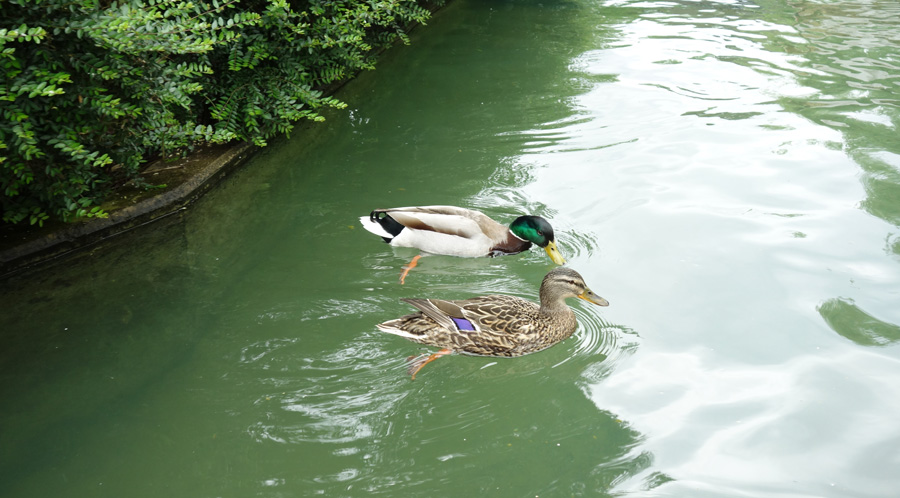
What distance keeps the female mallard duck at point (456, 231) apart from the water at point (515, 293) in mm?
171

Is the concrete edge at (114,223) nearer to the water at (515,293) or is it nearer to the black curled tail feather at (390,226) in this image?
the water at (515,293)

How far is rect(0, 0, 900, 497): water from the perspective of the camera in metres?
3.98

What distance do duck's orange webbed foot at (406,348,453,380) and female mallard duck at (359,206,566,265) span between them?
4.56ft

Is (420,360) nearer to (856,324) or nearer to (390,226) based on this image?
(390,226)

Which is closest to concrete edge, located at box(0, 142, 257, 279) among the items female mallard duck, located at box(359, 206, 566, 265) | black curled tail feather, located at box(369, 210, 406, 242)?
female mallard duck, located at box(359, 206, 566, 265)

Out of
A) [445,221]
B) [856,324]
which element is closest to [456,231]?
[445,221]

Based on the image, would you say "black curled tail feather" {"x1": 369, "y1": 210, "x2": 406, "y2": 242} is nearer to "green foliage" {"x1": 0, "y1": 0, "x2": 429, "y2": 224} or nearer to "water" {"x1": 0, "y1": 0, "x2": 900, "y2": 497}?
"water" {"x1": 0, "y1": 0, "x2": 900, "y2": 497}

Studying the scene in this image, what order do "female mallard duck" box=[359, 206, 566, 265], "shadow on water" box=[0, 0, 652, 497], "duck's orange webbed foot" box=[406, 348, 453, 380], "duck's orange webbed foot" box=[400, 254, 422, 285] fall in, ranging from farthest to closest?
"female mallard duck" box=[359, 206, 566, 265]
"duck's orange webbed foot" box=[400, 254, 422, 285]
"duck's orange webbed foot" box=[406, 348, 453, 380]
"shadow on water" box=[0, 0, 652, 497]

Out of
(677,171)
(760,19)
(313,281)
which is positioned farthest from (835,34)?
(313,281)

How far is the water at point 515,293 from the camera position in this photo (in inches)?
157

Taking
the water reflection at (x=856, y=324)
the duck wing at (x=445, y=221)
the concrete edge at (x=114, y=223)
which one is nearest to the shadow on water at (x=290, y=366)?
the concrete edge at (x=114, y=223)

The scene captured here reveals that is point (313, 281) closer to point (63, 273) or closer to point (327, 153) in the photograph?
point (63, 273)

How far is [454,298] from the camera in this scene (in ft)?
18.3

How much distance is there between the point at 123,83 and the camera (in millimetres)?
5316
